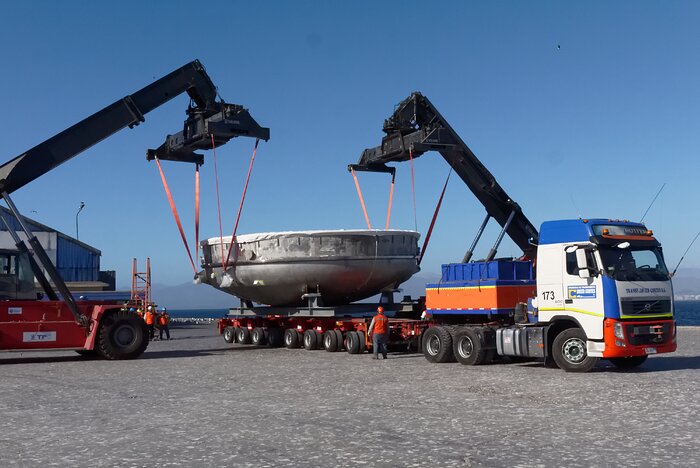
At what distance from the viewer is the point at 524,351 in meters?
17.3

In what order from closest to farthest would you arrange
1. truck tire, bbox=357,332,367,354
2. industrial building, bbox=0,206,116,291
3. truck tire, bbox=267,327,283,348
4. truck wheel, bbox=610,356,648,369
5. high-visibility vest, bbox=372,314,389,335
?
truck wheel, bbox=610,356,648,369 < high-visibility vest, bbox=372,314,389,335 < truck tire, bbox=357,332,367,354 < truck tire, bbox=267,327,283,348 < industrial building, bbox=0,206,116,291

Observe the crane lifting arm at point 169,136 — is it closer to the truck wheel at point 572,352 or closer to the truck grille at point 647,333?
the truck wheel at point 572,352

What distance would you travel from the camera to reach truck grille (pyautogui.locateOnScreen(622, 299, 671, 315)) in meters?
15.7

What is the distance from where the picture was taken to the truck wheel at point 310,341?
24.1m

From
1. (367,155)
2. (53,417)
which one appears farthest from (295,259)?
(53,417)

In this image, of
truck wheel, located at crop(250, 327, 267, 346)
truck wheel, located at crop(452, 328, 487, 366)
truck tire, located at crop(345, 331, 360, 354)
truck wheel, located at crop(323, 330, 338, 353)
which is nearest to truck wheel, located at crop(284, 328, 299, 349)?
truck wheel, located at crop(250, 327, 267, 346)

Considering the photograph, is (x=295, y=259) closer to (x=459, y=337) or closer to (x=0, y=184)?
(x=459, y=337)

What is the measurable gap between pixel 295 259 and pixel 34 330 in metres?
7.72

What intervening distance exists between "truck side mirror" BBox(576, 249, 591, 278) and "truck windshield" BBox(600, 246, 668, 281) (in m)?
0.33

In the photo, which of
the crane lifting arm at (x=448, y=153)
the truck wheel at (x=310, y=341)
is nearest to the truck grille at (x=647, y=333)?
the crane lifting arm at (x=448, y=153)

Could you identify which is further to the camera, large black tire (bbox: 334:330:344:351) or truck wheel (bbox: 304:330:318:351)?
truck wheel (bbox: 304:330:318:351)

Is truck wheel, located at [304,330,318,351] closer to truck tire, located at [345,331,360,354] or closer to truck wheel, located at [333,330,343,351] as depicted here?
truck wheel, located at [333,330,343,351]

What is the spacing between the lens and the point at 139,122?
22.8 m

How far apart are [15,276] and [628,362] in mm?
15966
